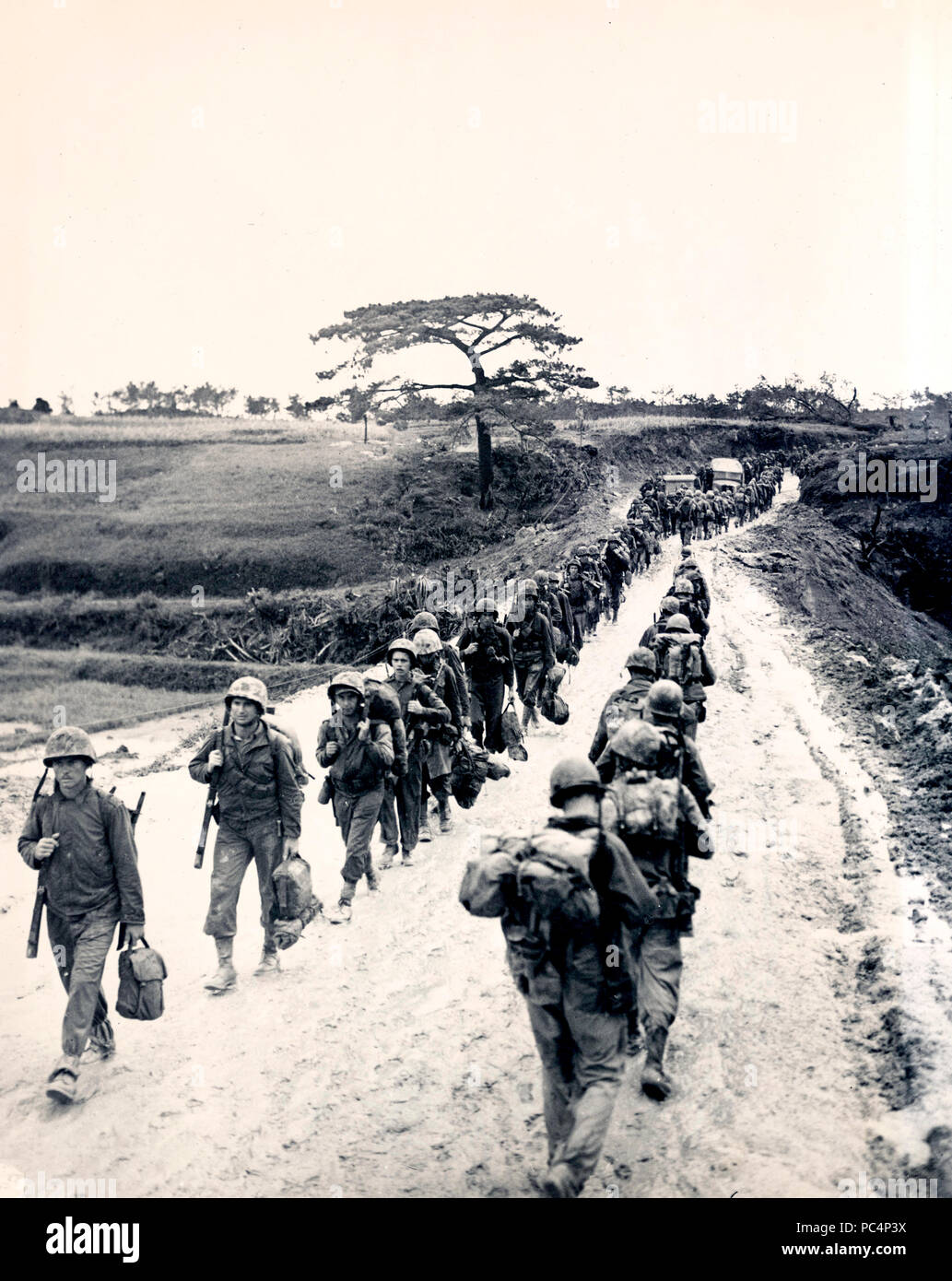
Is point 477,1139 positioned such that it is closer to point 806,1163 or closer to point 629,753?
point 806,1163

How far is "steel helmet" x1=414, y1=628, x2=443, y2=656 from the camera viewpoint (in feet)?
27.4

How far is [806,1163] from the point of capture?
438 centimetres

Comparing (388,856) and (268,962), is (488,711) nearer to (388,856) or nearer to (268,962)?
(388,856)

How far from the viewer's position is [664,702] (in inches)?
220

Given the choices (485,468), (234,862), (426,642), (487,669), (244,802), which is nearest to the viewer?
(244,802)

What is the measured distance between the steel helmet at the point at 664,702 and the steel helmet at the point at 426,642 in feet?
9.84

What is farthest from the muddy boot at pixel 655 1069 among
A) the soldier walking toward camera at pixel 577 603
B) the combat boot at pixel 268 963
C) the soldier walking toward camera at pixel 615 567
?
the soldier walking toward camera at pixel 615 567

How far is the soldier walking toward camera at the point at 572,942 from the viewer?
3.92 meters

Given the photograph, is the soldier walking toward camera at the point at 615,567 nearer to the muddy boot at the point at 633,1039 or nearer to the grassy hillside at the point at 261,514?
the grassy hillside at the point at 261,514

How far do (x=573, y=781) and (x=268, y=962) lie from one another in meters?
3.15

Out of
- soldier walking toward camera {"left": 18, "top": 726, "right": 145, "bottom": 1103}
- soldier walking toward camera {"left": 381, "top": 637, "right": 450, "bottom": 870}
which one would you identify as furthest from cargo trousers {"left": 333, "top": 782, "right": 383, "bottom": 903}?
soldier walking toward camera {"left": 18, "top": 726, "right": 145, "bottom": 1103}

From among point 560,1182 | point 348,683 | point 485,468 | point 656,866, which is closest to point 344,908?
point 348,683

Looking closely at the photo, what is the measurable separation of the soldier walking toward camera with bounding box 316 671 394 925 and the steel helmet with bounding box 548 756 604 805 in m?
2.91

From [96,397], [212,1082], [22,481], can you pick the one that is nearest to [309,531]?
[22,481]
